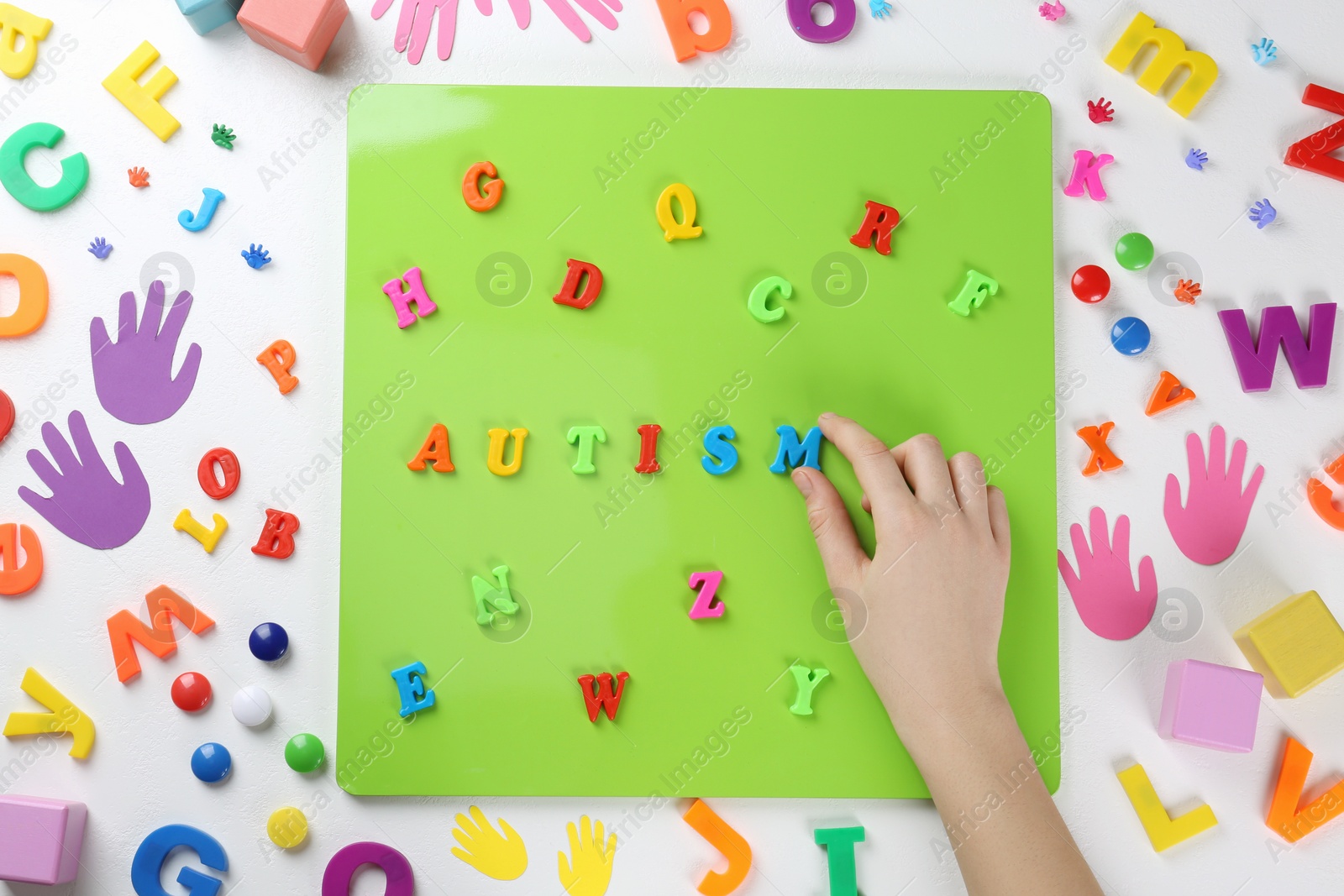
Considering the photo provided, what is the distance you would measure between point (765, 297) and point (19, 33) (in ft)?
3.36

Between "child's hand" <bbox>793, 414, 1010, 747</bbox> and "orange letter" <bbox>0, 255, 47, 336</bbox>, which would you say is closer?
"child's hand" <bbox>793, 414, 1010, 747</bbox>

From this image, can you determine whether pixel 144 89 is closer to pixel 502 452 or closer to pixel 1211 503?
pixel 502 452

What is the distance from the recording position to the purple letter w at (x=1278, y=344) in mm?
1108

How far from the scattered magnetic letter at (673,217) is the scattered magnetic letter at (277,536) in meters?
0.59

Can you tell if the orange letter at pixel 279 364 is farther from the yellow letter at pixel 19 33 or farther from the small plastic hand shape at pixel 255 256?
the yellow letter at pixel 19 33

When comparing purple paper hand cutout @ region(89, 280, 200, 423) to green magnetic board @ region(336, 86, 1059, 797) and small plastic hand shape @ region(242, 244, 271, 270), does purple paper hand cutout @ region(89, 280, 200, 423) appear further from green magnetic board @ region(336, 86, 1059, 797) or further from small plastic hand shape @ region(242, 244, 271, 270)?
green magnetic board @ region(336, 86, 1059, 797)

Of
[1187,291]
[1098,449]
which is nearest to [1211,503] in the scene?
[1098,449]

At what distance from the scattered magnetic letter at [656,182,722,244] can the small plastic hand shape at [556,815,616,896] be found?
0.74 m

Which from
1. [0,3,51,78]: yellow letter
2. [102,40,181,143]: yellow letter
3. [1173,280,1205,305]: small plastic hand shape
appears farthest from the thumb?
[0,3,51,78]: yellow letter

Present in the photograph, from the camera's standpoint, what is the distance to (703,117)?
43.2 inches

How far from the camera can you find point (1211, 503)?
3.64 feet

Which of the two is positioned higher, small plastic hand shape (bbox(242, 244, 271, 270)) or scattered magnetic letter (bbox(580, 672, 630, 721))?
small plastic hand shape (bbox(242, 244, 271, 270))

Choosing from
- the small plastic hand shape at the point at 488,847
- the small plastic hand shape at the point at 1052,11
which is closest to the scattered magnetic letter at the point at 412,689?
the small plastic hand shape at the point at 488,847

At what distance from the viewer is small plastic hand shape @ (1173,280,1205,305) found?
3.64 feet
